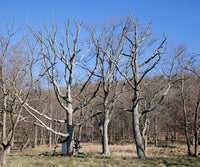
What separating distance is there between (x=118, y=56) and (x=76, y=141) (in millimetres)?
8482

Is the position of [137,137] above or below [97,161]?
above

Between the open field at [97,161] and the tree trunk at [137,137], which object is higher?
the tree trunk at [137,137]

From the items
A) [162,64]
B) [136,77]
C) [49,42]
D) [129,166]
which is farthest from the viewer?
[162,64]

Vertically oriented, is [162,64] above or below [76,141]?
above

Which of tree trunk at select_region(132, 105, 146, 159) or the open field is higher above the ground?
tree trunk at select_region(132, 105, 146, 159)

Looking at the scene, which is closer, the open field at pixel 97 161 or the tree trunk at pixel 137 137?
the open field at pixel 97 161

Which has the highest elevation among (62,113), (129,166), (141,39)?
(141,39)

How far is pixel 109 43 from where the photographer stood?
17.0m

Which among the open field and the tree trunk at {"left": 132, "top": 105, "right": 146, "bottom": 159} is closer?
the open field

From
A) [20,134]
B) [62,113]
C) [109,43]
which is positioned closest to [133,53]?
[109,43]

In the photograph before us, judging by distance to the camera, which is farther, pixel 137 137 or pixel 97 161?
pixel 137 137

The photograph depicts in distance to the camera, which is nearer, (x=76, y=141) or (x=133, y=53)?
(x=133, y=53)

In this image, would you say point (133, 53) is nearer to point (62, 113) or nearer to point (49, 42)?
point (49, 42)

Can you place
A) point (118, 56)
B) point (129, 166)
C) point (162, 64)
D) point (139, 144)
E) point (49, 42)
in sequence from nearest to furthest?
point (129, 166)
point (139, 144)
point (49, 42)
point (162, 64)
point (118, 56)
